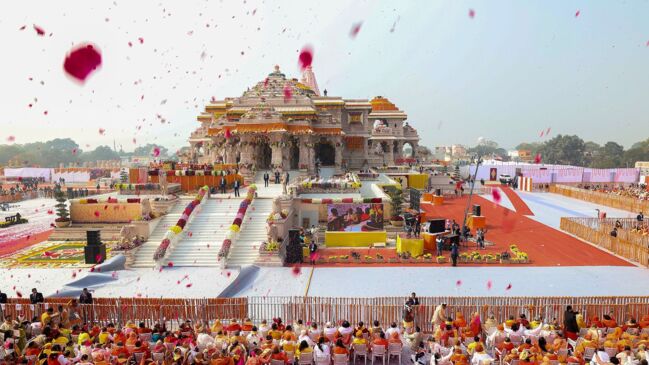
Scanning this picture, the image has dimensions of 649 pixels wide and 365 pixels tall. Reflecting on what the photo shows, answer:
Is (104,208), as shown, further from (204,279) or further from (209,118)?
(209,118)

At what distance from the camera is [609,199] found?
35.0 meters

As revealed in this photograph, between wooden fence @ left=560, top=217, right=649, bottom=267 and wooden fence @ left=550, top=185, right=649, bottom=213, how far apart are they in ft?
34.9

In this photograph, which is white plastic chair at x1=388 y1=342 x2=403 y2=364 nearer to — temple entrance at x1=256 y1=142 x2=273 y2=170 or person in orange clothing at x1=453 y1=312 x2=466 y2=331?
person in orange clothing at x1=453 y1=312 x2=466 y2=331

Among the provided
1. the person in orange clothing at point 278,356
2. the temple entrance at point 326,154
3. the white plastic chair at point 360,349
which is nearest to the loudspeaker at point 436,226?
the white plastic chair at point 360,349

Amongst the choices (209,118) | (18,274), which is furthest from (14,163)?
(18,274)

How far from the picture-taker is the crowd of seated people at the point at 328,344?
8773 millimetres

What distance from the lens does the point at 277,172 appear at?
3266 centimetres

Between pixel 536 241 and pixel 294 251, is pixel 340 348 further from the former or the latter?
pixel 536 241

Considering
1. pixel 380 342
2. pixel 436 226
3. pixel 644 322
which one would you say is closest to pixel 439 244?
pixel 436 226

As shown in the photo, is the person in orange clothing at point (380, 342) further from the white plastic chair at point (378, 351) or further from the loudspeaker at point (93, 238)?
the loudspeaker at point (93, 238)

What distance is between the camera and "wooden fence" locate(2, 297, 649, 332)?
11.4 m

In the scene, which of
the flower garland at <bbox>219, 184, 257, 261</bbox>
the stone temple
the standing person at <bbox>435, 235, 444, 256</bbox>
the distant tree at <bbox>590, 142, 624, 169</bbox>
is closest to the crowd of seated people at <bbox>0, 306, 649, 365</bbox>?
the flower garland at <bbox>219, 184, 257, 261</bbox>

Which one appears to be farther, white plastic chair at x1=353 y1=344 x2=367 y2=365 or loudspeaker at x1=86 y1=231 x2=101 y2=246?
loudspeaker at x1=86 y1=231 x2=101 y2=246

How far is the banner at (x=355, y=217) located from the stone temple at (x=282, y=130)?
43.6ft
